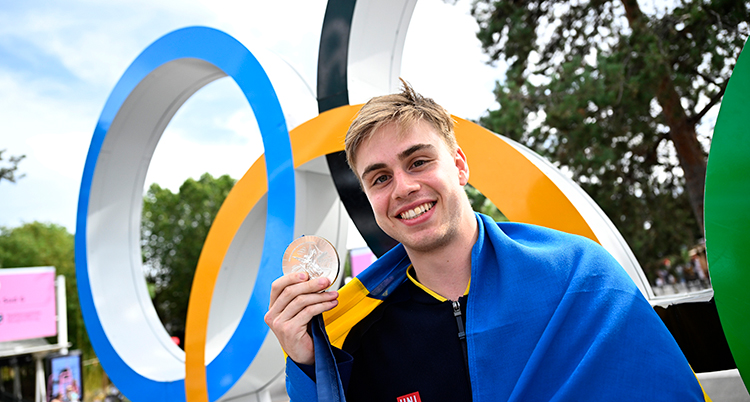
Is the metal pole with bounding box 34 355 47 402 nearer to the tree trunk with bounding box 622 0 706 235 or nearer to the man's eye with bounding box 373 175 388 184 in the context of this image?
the man's eye with bounding box 373 175 388 184

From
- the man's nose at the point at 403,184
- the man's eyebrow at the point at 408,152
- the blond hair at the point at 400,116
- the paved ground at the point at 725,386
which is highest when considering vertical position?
the blond hair at the point at 400,116

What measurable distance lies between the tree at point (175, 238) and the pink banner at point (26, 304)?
13106mm

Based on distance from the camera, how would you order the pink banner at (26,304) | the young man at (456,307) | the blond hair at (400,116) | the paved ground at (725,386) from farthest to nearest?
the pink banner at (26,304) < the paved ground at (725,386) < the blond hair at (400,116) < the young man at (456,307)

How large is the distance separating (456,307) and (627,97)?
8.45 metres

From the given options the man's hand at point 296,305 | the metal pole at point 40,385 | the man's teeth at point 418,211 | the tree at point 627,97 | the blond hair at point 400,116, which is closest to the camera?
the man's hand at point 296,305

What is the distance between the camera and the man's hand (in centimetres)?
167

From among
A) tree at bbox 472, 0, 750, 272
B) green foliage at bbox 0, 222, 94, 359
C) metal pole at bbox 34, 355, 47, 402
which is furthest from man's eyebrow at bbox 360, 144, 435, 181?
green foliage at bbox 0, 222, 94, 359

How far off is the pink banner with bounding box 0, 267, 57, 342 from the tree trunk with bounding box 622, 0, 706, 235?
16.4 meters

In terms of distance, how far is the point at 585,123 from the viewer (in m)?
9.45

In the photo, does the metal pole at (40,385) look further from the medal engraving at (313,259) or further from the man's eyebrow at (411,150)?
the man's eyebrow at (411,150)

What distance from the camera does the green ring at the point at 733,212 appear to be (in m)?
1.78

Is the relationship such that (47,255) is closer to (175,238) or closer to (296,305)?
(175,238)

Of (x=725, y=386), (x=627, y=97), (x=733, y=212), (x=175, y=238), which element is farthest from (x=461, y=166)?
(x=175, y=238)

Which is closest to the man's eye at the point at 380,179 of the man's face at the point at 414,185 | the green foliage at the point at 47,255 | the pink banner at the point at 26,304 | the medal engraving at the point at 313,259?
the man's face at the point at 414,185
